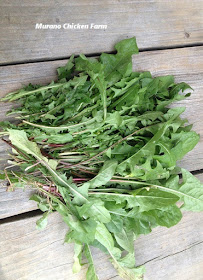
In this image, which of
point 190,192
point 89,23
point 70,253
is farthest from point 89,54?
point 70,253

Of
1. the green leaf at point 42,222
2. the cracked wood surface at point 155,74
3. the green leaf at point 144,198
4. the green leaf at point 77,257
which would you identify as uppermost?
the cracked wood surface at point 155,74

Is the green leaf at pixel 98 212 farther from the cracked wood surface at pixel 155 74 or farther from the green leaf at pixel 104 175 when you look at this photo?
the cracked wood surface at pixel 155 74

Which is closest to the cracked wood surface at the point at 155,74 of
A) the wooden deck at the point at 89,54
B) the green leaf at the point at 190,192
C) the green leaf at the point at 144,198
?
the wooden deck at the point at 89,54

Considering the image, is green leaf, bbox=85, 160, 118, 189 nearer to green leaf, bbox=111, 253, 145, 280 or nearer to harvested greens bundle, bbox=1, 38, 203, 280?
harvested greens bundle, bbox=1, 38, 203, 280

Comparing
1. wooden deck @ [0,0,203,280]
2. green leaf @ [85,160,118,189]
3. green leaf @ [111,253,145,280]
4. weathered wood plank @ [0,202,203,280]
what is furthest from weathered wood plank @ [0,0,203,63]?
green leaf @ [111,253,145,280]

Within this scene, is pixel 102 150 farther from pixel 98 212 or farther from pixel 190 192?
pixel 190 192

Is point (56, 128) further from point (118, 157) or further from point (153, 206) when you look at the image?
point (153, 206)
